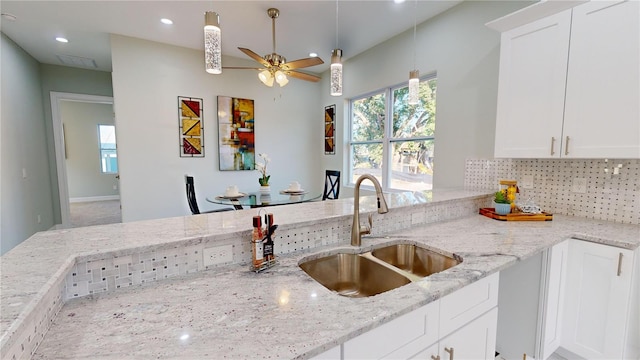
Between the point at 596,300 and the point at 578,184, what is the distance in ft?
2.87

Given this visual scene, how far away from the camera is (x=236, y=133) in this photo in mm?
4449

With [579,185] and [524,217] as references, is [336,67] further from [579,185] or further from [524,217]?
[579,185]

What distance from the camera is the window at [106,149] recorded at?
763 centimetres

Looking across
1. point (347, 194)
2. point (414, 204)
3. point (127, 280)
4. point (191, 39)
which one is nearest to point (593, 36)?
point (414, 204)

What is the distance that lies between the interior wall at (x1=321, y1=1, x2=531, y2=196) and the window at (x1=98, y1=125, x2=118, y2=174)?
26.3 feet

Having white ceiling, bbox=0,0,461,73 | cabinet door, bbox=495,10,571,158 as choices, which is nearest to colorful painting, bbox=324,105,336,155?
white ceiling, bbox=0,0,461,73

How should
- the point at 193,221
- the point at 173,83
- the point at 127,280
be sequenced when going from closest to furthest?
the point at 127,280
the point at 193,221
the point at 173,83

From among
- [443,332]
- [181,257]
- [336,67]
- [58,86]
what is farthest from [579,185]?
[58,86]

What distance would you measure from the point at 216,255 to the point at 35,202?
16.0ft

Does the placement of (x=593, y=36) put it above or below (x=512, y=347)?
above

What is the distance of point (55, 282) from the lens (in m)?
0.75

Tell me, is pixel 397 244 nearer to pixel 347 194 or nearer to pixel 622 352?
pixel 622 352

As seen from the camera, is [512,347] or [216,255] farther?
[512,347]

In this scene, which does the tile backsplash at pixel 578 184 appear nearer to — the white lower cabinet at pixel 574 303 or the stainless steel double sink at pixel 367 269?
the white lower cabinet at pixel 574 303
